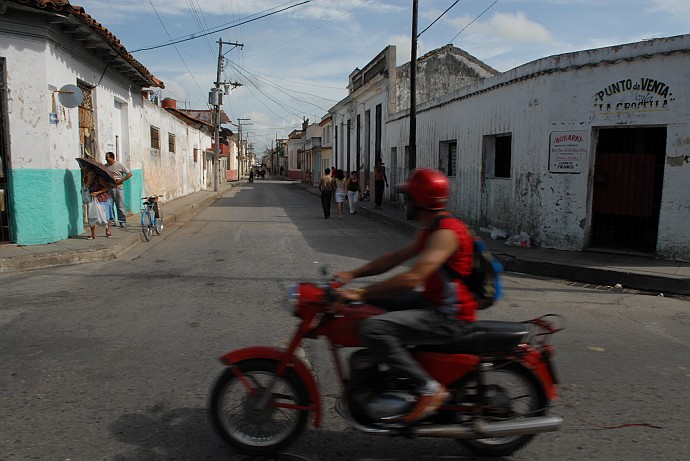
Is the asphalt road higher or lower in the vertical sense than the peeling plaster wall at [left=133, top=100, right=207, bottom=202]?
lower

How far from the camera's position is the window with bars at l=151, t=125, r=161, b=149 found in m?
19.4

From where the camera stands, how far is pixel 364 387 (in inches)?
121

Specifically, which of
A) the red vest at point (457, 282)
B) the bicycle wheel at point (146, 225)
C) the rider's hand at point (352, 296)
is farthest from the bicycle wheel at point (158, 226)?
the red vest at point (457, 282)

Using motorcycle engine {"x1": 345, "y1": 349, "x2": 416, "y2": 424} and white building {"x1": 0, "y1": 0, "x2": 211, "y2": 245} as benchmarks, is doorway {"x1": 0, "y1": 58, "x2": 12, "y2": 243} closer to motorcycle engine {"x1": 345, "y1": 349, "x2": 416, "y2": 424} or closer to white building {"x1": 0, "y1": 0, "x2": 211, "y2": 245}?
white building {"x1": 0, "y1": 0, "x2": 211, "y2": 245}

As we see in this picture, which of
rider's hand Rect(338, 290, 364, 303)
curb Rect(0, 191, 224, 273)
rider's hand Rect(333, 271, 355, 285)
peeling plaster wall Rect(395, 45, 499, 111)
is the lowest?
curb Rect(0, 191, 224, 273)

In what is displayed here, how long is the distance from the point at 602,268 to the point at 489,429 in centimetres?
620

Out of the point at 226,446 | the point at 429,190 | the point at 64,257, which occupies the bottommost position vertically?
the point at 226,446

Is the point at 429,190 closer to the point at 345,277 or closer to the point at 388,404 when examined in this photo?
the point at 345,277

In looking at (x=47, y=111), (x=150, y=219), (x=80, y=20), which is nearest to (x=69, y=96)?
(x=47, y=111)

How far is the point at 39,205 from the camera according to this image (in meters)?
9.74

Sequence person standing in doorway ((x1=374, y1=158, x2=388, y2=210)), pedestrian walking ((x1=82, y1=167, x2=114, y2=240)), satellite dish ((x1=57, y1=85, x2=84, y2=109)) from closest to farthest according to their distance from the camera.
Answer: satellite dish ((x1=57, y1=85, x2=84, y2=109))
pedestrian walking ((x1=82, y1=167, x2=114, y2=240))
person standing in doorway ((x1=374, y1=158, x2=388, y2=210))

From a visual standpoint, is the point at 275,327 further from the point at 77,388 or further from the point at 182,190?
the point at 182,190

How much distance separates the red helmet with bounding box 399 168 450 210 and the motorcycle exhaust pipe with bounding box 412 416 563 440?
1224 millimetres

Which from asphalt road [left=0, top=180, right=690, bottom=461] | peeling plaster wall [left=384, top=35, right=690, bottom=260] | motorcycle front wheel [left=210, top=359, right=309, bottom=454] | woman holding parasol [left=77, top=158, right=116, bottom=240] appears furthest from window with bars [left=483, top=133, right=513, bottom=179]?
motorcycle front wheel [left=210, top=359, right=309, bottom=454]
